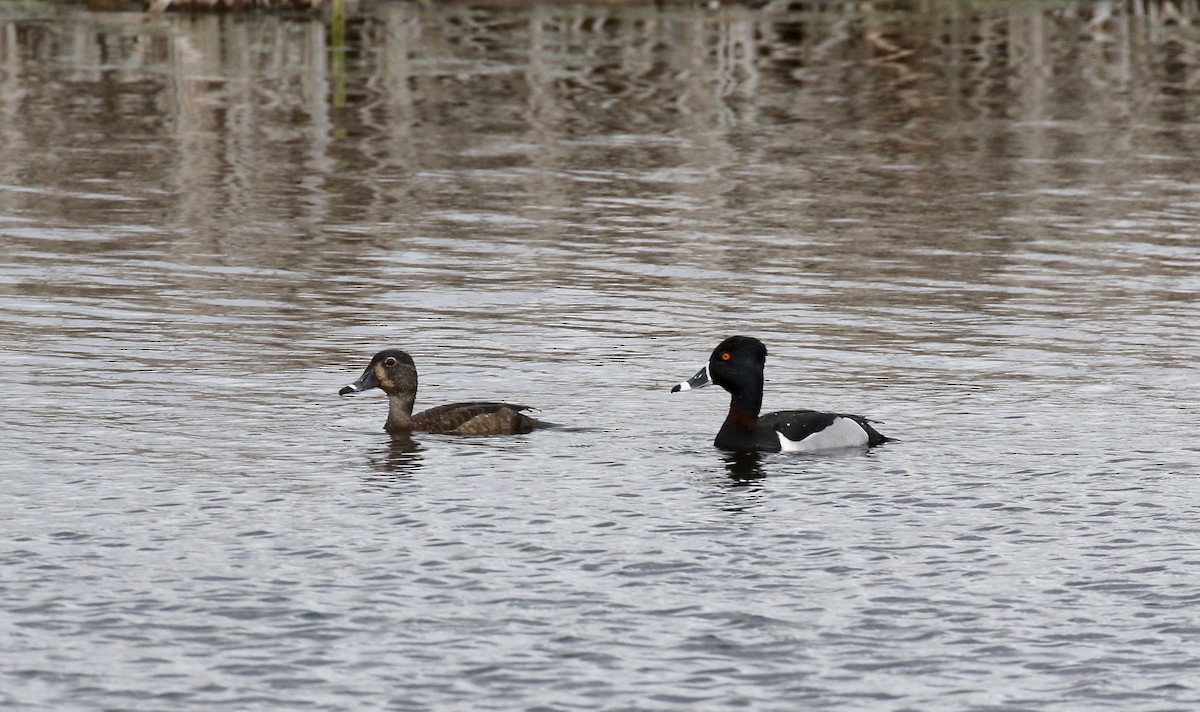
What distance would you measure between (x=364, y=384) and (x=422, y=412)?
0.57 m

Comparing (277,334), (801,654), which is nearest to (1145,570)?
(801,654)

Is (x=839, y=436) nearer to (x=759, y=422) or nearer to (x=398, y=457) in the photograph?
(x=759, y=422)

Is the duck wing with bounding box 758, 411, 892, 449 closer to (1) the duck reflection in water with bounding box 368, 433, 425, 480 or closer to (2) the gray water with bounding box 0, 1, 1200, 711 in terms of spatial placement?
(2) the gray water with bounding box 0, 1, 1200, 711

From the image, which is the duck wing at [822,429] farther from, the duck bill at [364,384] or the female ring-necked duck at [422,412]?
the duck bill at [364,384]

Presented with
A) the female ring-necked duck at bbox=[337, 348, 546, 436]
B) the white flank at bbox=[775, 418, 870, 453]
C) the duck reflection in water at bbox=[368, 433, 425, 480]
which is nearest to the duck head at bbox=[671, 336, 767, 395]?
the white flank at bbox=[775, 418, 870, 453]

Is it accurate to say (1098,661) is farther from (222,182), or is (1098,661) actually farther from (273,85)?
(273,85)

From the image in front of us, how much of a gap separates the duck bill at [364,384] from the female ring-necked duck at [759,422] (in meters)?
2.67

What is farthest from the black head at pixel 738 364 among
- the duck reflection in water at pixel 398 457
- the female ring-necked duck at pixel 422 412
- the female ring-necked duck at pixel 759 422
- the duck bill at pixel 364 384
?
the duck bill at pixel 364 384

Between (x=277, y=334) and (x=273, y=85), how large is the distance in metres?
26.7

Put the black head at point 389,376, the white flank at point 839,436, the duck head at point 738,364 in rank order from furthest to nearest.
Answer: the black head at point 389,376, the duck head at point 738,364, the white flank at point 839,436

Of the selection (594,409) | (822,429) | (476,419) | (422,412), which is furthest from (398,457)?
(822,429)

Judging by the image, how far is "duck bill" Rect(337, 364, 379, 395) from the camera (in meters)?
16.1

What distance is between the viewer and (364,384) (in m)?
16.1

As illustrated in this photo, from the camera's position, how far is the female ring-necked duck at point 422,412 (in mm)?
15328
